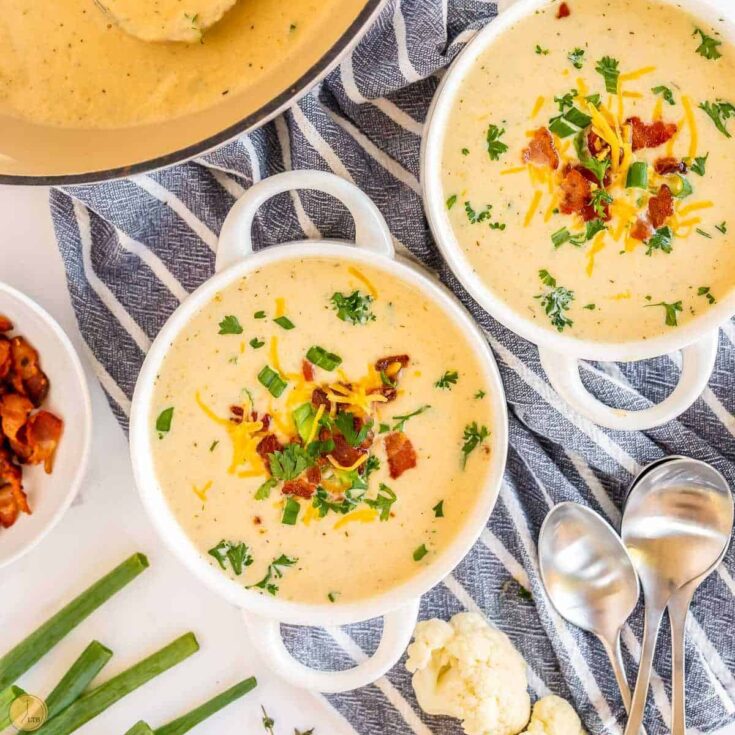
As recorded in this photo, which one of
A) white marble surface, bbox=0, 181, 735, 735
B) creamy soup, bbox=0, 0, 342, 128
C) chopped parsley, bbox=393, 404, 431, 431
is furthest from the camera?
white marble surface, bbox=0, 181, 735, 735

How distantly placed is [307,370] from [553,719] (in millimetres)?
749

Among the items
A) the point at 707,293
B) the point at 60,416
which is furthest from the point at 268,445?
the point at 707,293

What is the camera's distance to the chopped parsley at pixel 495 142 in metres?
1.48

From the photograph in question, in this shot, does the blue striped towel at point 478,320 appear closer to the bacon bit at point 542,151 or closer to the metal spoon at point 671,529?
the metal spoon at point 671,529

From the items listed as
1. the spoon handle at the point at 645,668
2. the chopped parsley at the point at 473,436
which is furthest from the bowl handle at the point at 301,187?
the spoon handle at the point at 645,668

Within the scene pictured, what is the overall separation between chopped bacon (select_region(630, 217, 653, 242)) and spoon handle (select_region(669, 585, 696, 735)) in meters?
0.65

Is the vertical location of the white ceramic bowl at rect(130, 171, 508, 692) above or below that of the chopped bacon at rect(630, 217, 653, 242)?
below

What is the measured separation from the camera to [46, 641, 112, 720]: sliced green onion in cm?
175

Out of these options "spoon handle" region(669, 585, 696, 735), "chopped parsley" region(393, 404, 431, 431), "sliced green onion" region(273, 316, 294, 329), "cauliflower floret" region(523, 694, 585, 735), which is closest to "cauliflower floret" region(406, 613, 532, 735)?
"cauliflower floret" region(523, 694, 585, 735)

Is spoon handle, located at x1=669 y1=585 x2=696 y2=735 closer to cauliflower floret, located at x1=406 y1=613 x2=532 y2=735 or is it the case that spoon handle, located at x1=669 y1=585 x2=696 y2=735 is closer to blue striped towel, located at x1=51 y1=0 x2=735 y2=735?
blue striped towel, located at x1=51 y1=0 x2=735 y2=735

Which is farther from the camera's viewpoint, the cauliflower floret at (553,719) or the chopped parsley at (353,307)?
the cauliflower floret at (553,719)

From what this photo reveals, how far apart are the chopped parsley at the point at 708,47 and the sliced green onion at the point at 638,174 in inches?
7.2

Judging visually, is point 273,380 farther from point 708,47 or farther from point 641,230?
point 708,47

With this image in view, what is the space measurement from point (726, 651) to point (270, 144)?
120cm
